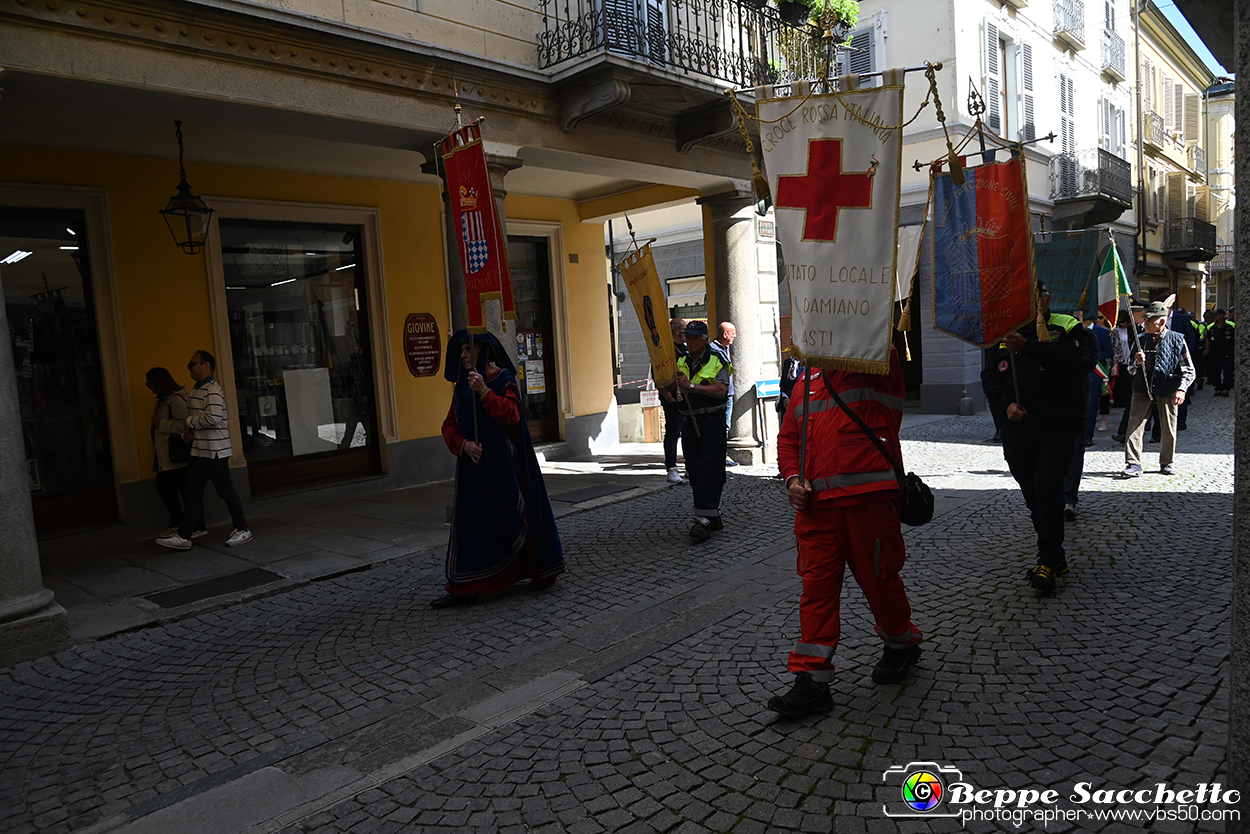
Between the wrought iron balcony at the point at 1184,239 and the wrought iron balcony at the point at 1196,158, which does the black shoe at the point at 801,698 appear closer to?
the wrought iron balcony at the point at 1184,239

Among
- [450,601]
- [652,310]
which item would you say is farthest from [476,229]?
[450,601]

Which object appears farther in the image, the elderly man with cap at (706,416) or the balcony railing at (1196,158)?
the balcony railing at (1196,158)

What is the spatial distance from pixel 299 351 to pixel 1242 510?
956 cm

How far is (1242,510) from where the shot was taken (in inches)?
85.4

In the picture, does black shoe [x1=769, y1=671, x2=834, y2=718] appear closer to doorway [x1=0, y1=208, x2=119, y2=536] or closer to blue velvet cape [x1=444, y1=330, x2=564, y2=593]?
blue velvet cape [x1=444, y1=330, x2=564, y2=593]

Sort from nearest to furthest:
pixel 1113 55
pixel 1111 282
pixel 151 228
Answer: pixel 151 228 < pixel 1111 282 < pixel 1113 55

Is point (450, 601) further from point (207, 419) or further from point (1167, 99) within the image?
point (1167, 99)

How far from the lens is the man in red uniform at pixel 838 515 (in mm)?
3600

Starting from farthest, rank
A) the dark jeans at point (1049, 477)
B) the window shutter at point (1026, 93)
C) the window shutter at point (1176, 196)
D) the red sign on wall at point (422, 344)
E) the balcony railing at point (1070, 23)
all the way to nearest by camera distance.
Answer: the window shutter at point (1176, 196) < the balcony railing at point (1070, 23) < the window shutter at point (1026, 93) < the red sign on wall at point (422, 344) < the dark jeans at point (1049, 477)

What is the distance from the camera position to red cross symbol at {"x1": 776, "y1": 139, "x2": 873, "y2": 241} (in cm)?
365

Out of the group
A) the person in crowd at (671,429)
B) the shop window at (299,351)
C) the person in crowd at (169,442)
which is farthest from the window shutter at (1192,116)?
the person in crowd at (169,442)

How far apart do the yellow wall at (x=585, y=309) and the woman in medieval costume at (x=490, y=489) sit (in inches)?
274

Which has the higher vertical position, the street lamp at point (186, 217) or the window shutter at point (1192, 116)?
the window shutter at point (1192, 116)

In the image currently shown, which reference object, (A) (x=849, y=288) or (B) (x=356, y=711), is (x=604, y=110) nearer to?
(A) (x=849, y=288)
